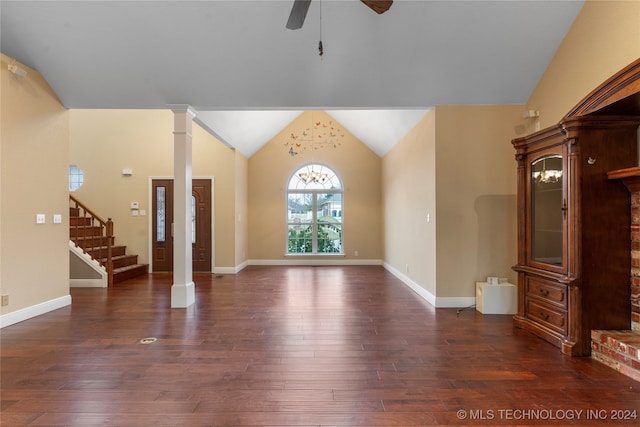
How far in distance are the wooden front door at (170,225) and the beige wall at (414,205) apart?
13.3ft

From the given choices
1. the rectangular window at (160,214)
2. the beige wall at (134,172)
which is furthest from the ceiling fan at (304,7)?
the rectangular window at (160,214)

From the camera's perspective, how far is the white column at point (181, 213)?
4.79m

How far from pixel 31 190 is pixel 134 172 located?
381 cm

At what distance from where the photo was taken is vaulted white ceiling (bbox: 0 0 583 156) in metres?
3.71

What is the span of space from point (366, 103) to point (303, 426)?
3870 mm

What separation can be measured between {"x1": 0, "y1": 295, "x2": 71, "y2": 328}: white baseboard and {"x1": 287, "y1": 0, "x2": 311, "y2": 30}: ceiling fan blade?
4324 millimetres

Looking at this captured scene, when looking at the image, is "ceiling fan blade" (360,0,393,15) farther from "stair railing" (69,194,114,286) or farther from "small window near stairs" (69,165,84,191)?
"small window near stairs" (69,165,84,191)

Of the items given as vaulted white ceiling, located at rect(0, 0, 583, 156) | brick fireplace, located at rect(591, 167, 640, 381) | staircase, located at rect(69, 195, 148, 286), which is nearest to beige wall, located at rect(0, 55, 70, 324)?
vaulted white ceiling, located at rect(0, 0, 583, 156)

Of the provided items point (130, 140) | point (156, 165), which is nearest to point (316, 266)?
point (156, 165)

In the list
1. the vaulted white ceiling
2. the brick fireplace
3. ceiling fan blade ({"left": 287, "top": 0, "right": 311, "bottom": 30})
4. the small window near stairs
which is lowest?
the brick fireplace

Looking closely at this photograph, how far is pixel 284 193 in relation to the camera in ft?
31.1

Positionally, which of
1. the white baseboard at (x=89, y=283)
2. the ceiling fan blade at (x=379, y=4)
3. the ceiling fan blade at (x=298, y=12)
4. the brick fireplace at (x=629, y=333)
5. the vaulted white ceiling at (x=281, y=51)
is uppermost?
the vaulted white ceiling at (x=281, y=51)

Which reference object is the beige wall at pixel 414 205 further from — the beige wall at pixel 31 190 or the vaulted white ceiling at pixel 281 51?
the beige wall at pixel 31 190

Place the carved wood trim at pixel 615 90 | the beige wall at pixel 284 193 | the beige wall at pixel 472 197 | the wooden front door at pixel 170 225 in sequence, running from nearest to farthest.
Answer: the carved wood trim at pixel 615 90 < the beige wall at pixel 472 197 < the wooden front door at pixel 170 225 < the beige wall at pixel 284 193
